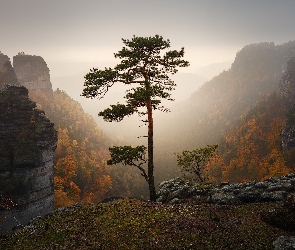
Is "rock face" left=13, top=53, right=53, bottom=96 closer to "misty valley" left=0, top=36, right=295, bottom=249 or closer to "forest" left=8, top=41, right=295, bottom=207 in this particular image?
"misty valley" left=0, top=36, right=295, bottom=249

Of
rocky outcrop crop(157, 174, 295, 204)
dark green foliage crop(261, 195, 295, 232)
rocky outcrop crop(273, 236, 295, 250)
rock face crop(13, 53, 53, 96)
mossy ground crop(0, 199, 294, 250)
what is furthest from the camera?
rock face crop(13, 53, 53, 96)

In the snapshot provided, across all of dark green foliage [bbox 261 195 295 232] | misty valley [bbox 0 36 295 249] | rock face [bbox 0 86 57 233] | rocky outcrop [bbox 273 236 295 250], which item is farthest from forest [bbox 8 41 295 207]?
rocky outcrop [bbox 273 236 295 250]

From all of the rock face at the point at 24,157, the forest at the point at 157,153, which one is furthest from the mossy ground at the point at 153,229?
the forest at the point at 157,153

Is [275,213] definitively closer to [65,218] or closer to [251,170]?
[65,218]

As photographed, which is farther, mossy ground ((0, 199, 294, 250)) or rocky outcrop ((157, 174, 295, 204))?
rocky outcrop ((157, 174, 295, 204))

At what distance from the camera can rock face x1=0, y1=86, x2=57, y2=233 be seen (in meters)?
44.3

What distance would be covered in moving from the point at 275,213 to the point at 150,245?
265 inches

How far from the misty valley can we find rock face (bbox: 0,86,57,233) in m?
0.17

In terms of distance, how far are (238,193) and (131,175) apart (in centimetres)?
8315

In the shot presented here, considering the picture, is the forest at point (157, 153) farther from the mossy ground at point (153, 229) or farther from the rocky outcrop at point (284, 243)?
the rocky outcrop at point (284, 243)

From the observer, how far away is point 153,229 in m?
14.4

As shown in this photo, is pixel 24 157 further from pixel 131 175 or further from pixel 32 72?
pixel 32 72

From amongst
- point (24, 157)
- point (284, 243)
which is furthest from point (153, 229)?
point (24, 157)

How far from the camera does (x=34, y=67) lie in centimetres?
12019
